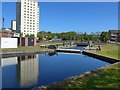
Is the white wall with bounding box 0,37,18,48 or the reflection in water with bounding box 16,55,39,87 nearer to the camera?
the reflection in water with bounding box 16,55,39,87

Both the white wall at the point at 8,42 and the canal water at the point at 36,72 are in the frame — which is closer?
the canal water at the point at 36,72

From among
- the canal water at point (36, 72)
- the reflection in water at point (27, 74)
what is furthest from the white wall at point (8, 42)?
the reflection in water at point (27, 74)

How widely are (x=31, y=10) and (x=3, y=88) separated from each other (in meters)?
104

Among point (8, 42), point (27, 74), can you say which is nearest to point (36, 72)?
point (27, 74)

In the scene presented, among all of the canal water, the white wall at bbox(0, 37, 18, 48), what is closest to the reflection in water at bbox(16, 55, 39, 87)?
the canal water

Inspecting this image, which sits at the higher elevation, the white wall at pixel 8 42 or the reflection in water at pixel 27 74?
the white wall at pixel 8 42

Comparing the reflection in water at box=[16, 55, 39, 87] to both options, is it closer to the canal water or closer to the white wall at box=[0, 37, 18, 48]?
the canal water

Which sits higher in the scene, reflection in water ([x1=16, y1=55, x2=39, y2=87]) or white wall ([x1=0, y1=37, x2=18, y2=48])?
white wall ([x1=0, y1=37, x2=18, y2=48])

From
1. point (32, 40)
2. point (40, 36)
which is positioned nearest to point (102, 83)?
point (32, 40)

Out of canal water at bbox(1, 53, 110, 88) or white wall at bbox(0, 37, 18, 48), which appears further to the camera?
white wall at bbox(0, 37, 18, 48)

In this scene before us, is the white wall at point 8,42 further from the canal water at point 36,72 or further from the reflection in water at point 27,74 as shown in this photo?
the reflection in water at point 27,74

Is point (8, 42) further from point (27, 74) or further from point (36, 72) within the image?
point (27, 74)

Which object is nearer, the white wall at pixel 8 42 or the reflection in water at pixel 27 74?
the reflection in water at pixel 27 74

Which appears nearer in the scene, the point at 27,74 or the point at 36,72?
the point at 27,74
